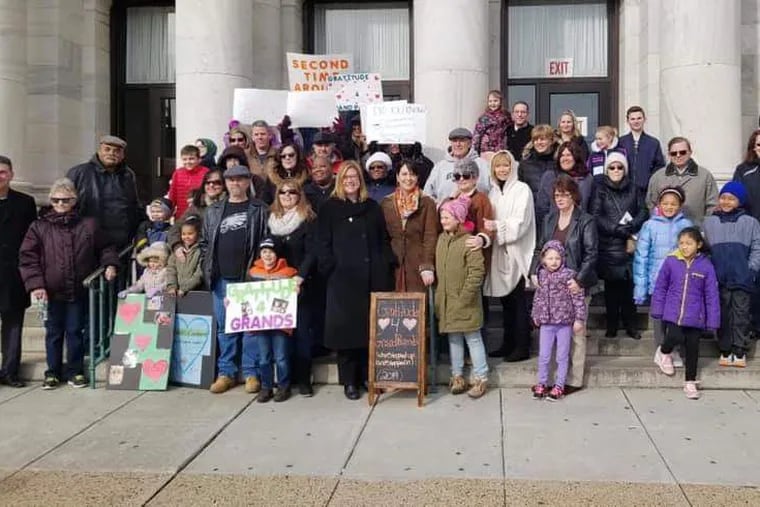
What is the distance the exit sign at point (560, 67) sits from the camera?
38.8 ft

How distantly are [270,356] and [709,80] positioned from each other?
252 inches

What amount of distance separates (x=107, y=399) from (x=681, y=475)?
187 inches

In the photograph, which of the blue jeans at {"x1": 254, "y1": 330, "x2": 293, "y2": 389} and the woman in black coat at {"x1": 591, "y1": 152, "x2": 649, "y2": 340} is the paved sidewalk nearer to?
the blue jeans at {"x1": 254, "y1": 330, "x2": 293, "y2": 389}

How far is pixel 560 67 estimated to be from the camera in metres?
11.9

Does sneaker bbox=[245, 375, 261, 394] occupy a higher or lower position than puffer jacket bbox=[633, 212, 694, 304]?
lower

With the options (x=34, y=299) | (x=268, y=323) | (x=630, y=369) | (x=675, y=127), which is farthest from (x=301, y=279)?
(x=675, y=127)

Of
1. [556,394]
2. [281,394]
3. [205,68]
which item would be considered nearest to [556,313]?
[556,394]

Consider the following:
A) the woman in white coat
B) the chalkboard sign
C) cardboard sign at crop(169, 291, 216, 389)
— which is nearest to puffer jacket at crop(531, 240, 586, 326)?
the woman in white coat

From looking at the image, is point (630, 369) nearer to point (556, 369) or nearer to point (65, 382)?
point (556, 369)

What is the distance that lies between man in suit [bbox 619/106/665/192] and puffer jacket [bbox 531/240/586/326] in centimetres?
222

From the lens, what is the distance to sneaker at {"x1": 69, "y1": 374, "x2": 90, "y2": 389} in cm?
740

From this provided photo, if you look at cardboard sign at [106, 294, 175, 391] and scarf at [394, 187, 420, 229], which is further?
cardboard sign at [106, 294, 175, 391]

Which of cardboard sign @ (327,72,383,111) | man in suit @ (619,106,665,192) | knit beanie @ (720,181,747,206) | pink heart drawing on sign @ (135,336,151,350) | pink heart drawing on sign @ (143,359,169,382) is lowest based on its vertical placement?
pink heart drawing on sign @ (143,359,169,382)

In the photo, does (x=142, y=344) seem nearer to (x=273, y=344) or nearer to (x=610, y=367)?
(x=273, y=344)
